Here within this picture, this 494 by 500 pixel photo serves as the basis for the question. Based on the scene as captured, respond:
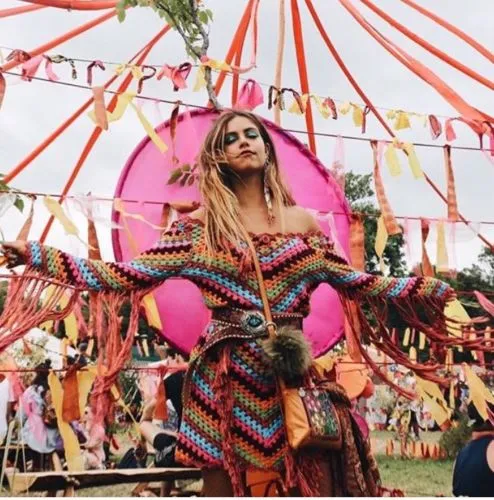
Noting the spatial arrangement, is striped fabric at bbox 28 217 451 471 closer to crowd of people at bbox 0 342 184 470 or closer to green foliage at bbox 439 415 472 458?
crowd of people at bbox 0 342 184 470

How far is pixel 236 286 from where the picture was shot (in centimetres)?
217

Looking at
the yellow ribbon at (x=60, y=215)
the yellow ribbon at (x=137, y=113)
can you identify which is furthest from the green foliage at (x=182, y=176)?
the yellow ribbon at (x=60, y=215)

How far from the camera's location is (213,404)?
6.98ft

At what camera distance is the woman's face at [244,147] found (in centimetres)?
A: 234

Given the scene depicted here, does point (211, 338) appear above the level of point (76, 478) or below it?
above

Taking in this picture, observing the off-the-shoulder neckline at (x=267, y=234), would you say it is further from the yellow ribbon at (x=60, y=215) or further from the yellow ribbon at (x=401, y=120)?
the yellow ribbon at (x=401, y=120)

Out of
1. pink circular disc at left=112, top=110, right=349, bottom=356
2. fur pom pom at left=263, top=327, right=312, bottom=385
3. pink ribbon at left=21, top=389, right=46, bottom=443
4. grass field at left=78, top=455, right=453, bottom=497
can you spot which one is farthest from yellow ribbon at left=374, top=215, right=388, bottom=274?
pink ribbon at left=21, top=389, right=46, bottom=443

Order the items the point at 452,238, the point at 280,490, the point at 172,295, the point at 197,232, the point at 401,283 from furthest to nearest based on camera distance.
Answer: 1. the point at 452,238
2. the point at 172,295
3. the point at 401,283
4. the point at 197,232
5. the point at 280,490

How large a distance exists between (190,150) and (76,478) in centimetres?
162

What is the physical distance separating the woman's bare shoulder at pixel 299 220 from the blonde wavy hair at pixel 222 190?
27 millimetres

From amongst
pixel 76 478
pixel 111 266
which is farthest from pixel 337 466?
pixel 76 478

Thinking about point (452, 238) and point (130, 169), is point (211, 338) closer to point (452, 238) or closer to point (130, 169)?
point (130, 169)

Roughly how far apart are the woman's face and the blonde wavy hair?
2 cm

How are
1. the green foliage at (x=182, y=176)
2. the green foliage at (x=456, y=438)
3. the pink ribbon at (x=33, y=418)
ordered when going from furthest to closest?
1. the green foliage at (x=456, y=438)
2. the pink ribbon at (x=33, y=418)
3. the green foliage at (x=182, y=176)
